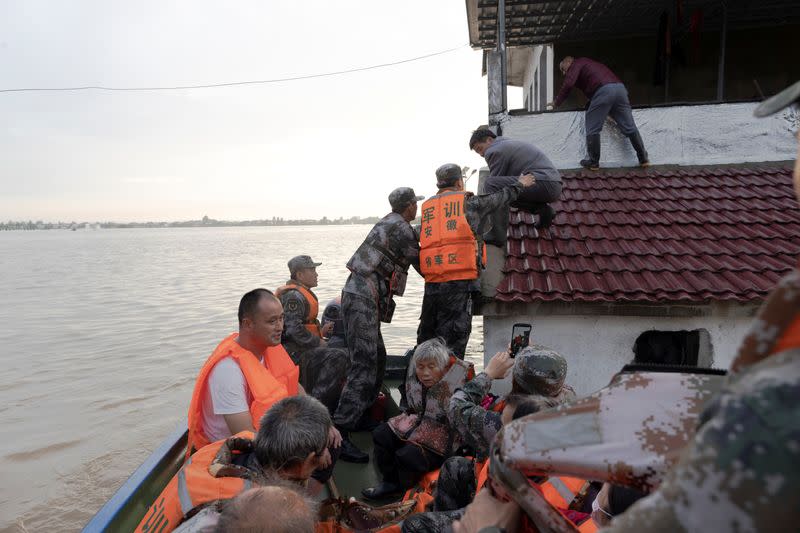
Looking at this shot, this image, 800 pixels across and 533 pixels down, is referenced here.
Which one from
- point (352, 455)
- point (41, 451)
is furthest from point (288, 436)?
point (41, 451)

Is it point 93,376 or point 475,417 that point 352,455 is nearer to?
point 475,417

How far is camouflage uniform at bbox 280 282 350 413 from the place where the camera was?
4.74m

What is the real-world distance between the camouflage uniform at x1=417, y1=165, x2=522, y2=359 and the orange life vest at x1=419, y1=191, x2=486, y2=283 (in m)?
0.08

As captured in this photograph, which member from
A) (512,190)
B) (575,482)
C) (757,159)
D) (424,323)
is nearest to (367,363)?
(424,323)

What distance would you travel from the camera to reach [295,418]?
2.21 metres

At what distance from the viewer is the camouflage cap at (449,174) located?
177 inches

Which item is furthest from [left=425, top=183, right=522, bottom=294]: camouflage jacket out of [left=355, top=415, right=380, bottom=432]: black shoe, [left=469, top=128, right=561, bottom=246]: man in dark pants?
[left=355, top=415, right=380, bottom=432]: black shoe

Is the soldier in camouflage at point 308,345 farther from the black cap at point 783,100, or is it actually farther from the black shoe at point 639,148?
the black shoe at point 639,148

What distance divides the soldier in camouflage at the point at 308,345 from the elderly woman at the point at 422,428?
3.99ft

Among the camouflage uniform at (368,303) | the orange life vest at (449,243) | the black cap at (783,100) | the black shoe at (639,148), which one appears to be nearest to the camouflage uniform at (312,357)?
the camouflage uniform at (368,303)

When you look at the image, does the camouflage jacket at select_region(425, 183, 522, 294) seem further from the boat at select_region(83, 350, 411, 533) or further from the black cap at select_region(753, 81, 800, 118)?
the black cap at select_region(753, 81, 800, 118)

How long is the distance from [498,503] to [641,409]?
47cm

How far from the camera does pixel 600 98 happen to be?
638cm

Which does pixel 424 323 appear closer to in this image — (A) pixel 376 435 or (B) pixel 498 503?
(A) pixel 376 435
